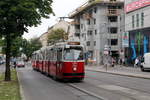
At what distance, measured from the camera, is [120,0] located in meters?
71.2

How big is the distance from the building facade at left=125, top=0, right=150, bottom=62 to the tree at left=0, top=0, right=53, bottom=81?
3130 centimetres

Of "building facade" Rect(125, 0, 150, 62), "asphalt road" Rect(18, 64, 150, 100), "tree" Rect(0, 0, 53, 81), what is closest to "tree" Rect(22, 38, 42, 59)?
"building facade" Rect(125, 0, 150, 62)

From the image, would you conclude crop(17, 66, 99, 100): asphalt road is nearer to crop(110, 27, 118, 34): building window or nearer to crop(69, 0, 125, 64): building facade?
crop(69, 0, 125, 64): building facade

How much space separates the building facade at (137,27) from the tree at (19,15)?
3130cm

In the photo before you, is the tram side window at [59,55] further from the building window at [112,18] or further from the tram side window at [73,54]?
the building window at [112,18]

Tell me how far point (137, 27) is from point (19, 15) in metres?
36.8

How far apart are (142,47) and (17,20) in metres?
34.7

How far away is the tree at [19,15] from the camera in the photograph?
19247mm

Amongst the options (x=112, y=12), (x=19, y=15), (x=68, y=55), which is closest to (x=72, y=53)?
(x=68, y=55)

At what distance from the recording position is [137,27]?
5369cm

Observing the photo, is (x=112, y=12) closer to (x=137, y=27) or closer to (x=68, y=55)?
(x=137, y=27)

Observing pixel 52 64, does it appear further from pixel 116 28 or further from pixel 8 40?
pixel 116 28

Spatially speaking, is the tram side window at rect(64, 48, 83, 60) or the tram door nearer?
the tram side window at rect(64, 48, 83, 60)

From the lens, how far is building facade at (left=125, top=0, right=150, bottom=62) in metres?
50.3
